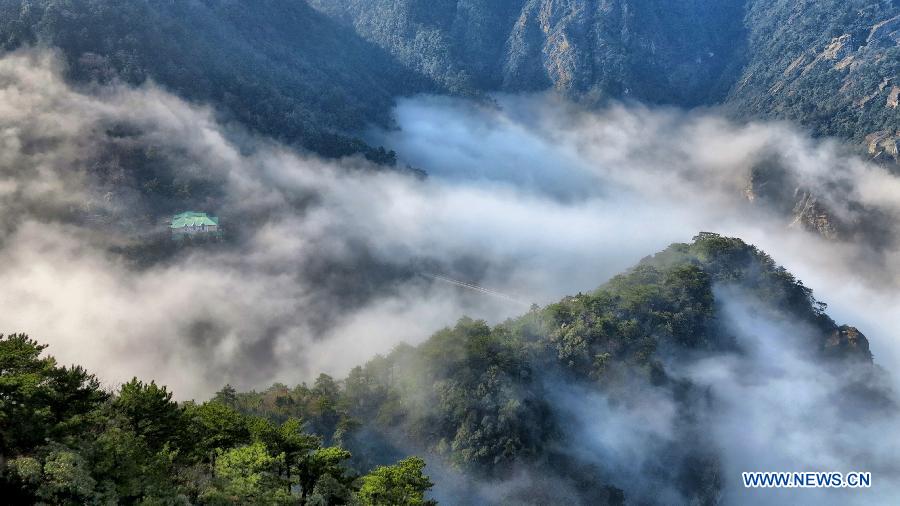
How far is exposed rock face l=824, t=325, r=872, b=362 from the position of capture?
107 meters

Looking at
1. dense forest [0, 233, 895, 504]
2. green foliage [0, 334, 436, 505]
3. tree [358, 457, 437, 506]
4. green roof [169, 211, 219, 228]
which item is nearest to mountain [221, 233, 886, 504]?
dense forest [0, 233, 895, 504]

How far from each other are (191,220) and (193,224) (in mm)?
1110

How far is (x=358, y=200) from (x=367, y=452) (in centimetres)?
10703

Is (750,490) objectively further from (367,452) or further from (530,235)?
(530,235)

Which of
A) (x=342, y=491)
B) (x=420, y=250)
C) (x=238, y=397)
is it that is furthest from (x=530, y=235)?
(x=342, y=491)

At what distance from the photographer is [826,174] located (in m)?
192

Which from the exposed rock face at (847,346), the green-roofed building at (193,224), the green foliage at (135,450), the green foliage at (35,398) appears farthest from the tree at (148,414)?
the exposed rock face at (847,346)

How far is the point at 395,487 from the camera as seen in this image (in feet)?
125

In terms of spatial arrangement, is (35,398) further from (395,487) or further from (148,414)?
(395,487)

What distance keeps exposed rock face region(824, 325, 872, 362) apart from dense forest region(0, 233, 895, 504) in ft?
1.16

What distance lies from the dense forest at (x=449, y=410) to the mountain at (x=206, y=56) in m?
95.6

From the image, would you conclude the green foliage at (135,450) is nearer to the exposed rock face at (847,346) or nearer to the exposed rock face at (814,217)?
the exposed rock face at (847,346)

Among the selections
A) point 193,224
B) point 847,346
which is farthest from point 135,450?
point 847,346

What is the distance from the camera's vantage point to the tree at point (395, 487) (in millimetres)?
36844
